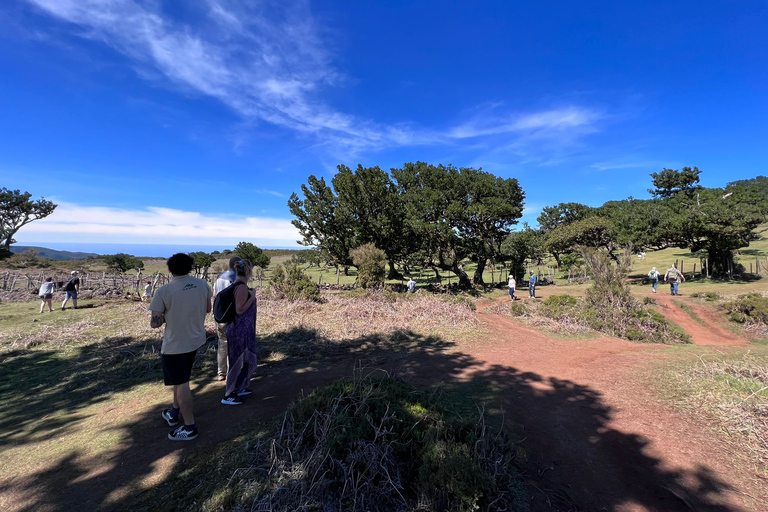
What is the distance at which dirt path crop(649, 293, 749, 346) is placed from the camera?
11.2 m

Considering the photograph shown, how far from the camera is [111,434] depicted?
3.72 meters

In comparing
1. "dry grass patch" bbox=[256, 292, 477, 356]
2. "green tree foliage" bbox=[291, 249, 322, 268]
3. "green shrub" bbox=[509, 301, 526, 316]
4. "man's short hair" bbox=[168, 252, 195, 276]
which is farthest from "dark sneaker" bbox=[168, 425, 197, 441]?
"green tree foliage" bbox=[291, 249, 322, 268]

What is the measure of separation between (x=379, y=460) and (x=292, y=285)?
11.8 metres

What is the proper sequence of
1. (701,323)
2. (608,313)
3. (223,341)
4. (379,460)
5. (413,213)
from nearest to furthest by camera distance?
1. (379,460)
2. (223,341)
3. (608,313)
4. (701,323)
5. (413,213)

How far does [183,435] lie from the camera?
348 centimetres

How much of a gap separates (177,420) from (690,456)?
5.63m

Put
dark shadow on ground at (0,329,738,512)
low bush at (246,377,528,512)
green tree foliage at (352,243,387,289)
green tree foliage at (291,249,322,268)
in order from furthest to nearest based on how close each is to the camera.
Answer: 1. green tree foliage at (291,249,322,268)
2. green tree foliage at (352,243,387,289)
3. dark shadow on ground at (0,329,738,512)
4. low bush at (246,377,528,512)

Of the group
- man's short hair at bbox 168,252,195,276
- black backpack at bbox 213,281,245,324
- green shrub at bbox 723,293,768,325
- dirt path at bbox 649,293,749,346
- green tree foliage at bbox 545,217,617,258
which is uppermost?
green tree foliage at bbox 545,217,617,258

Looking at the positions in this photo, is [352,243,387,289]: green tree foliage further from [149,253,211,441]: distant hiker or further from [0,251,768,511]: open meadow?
[149,253,211,441]: distant hiker

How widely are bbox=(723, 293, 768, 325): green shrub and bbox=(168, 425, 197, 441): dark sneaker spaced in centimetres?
1714

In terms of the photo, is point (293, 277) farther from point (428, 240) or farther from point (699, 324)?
point (699, 324)

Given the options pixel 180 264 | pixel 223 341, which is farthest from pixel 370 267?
pixel 180 264

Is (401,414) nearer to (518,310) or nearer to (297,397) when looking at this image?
(297,397)

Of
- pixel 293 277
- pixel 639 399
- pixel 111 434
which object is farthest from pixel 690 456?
pixel 293 277
